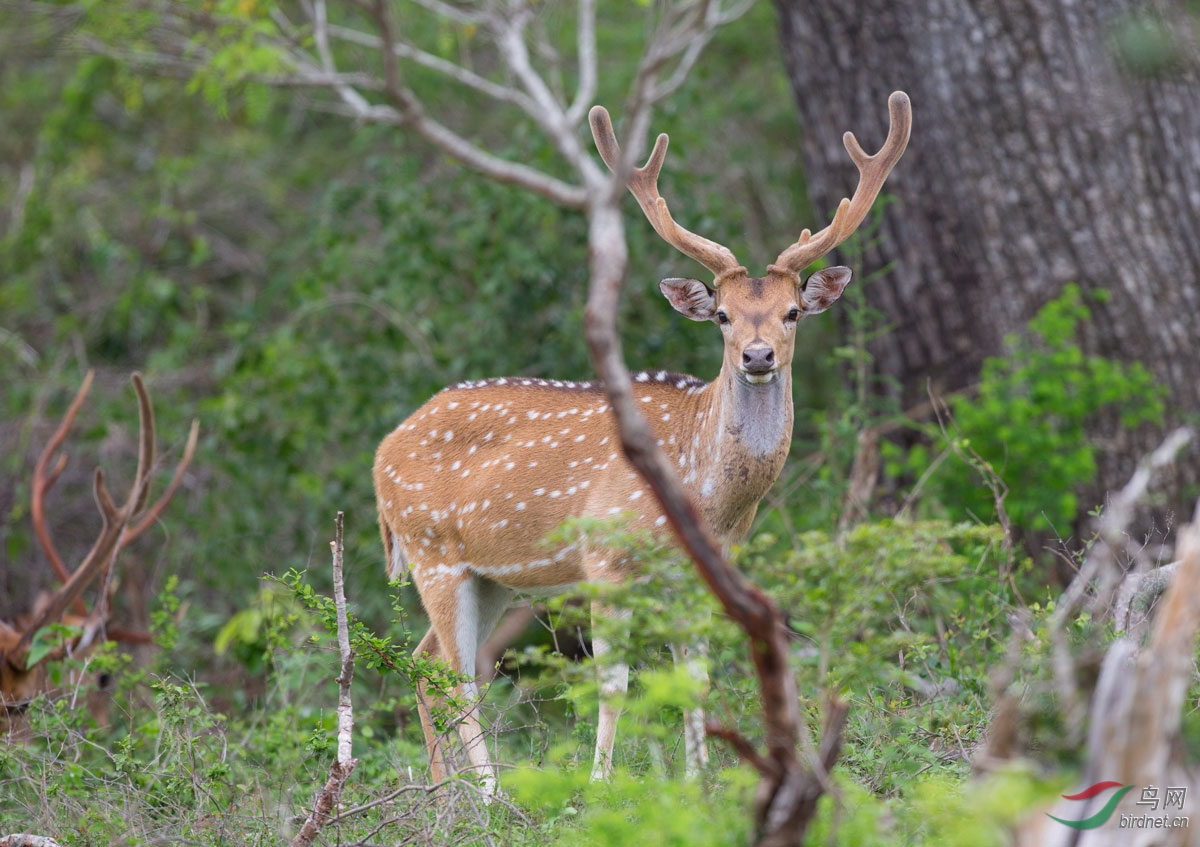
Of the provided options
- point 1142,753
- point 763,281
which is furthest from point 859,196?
point 1142,753

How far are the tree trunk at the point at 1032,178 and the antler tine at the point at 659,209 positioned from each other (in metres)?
2.36

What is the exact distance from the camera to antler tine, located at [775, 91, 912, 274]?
17.0 feet

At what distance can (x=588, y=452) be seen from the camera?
18.3ft

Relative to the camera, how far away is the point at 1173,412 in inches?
279

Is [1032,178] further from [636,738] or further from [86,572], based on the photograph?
[86,572]

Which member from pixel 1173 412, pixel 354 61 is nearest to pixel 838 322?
pixel 1173 412

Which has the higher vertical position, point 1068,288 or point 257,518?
point 1068,288

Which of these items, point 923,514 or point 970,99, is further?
point 970,99

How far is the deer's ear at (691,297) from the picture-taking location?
17.7 ft

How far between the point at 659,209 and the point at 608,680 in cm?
252

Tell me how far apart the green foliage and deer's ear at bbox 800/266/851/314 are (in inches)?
55.4

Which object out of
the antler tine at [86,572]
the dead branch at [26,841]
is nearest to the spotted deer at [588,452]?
the antler tine at [86,572]

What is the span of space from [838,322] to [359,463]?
10.2 feet

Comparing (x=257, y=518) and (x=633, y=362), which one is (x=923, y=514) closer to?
(x=633, y=362)
